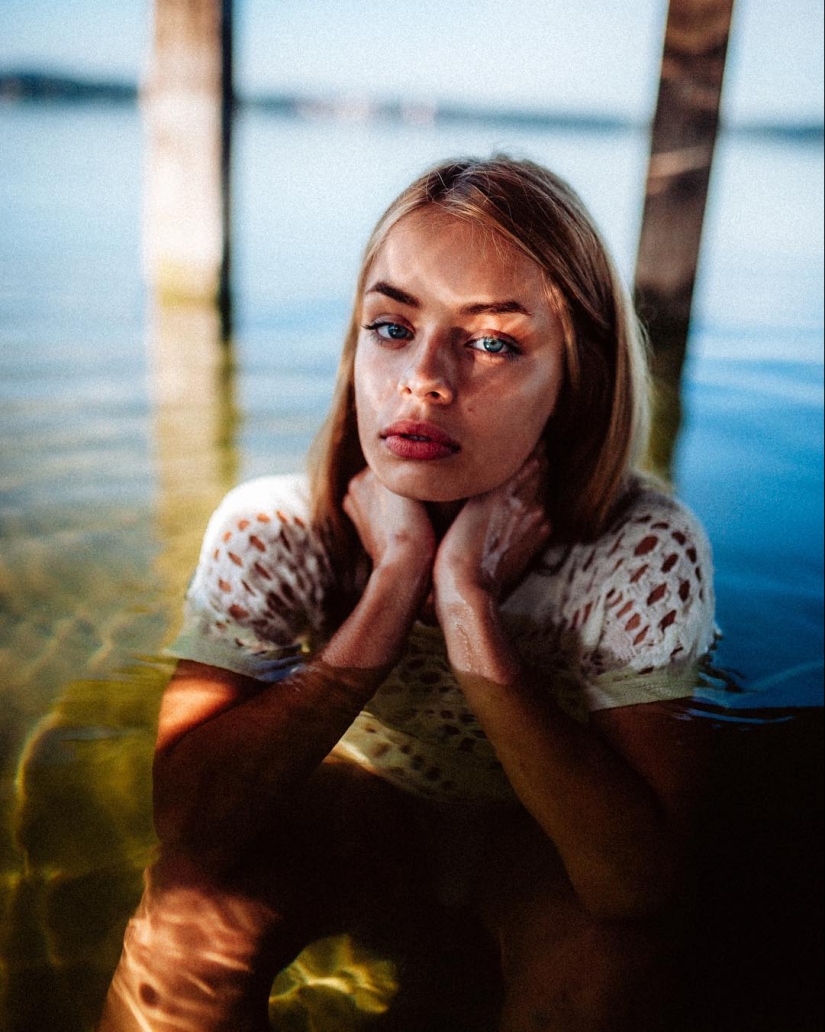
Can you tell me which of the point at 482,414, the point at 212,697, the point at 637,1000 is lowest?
the point at 637,1000

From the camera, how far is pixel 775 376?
584cm

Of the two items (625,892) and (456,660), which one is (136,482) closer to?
(456,660)

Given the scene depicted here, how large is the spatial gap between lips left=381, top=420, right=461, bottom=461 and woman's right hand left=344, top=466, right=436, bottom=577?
0.16m

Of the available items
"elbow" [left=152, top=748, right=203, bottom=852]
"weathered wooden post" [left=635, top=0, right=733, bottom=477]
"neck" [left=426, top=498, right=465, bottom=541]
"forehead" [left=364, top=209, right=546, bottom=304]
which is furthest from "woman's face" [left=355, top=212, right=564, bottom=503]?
"weathered wooden post" [left=635, top=0, right=733, bottom=477]

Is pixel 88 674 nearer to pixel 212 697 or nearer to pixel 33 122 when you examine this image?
pixel 212 697

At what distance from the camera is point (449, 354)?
5.92ft

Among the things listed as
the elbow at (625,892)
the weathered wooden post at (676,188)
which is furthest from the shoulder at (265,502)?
the weathered wooden post at (676,188)

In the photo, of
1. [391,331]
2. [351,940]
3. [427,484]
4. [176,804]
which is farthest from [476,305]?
[351,940]

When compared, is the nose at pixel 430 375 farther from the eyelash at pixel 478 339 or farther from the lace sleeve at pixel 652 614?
the lace sleeve at pixel 652 614

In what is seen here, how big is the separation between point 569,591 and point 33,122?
21.5 meters

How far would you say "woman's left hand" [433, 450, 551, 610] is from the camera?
6.19 ft

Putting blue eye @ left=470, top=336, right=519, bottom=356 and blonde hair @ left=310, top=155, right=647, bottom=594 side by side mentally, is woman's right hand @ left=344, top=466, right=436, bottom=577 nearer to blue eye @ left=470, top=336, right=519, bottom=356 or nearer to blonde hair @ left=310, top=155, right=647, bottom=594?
blonde hair @ left=310, top=155, right=647, bottom=594

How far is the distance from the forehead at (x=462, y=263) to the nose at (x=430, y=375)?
111 mm

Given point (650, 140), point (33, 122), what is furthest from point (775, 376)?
point (33, 122)
